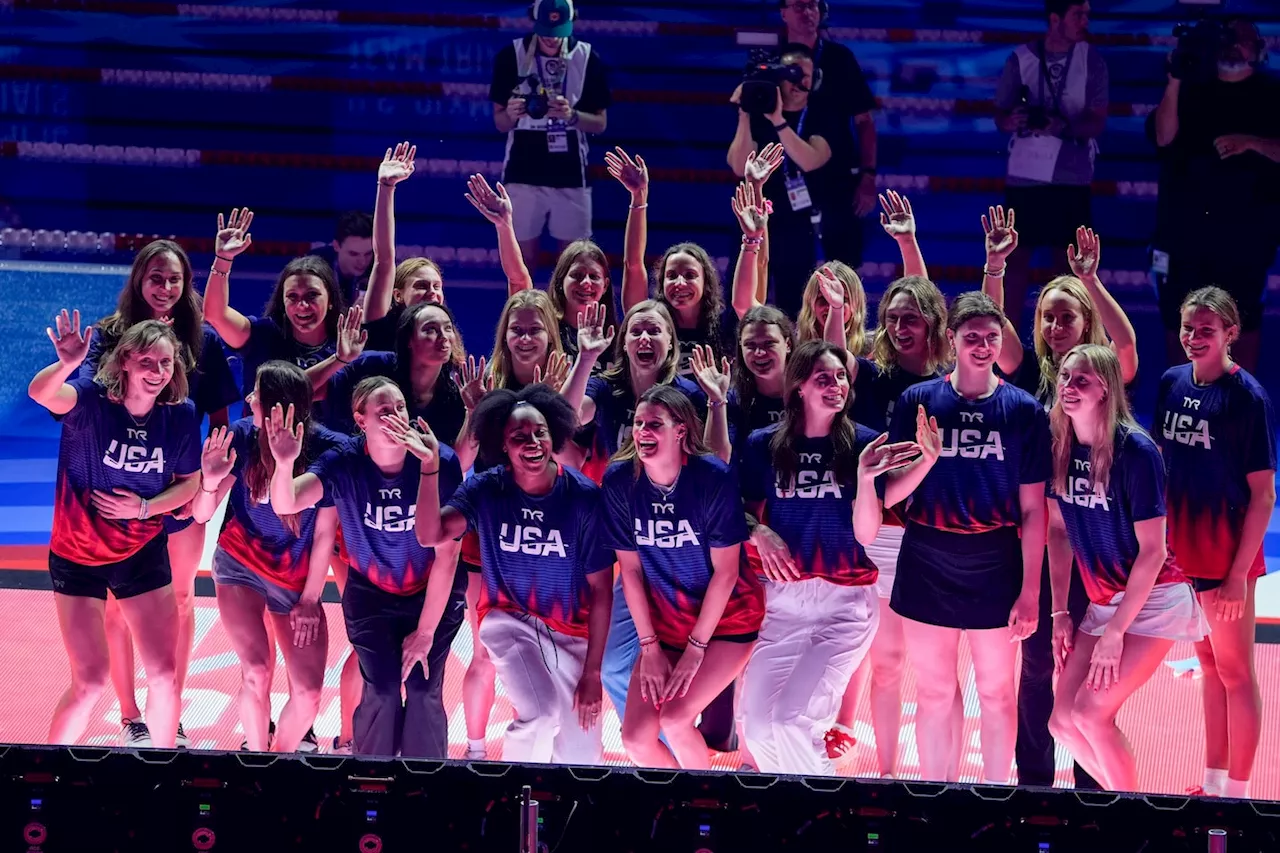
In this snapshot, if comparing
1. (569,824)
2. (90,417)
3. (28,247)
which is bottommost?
(569,824)

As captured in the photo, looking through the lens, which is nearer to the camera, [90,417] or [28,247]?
[90,417]

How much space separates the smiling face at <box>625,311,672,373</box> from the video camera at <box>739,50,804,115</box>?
2.92 metres

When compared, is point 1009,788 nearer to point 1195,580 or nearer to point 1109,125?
point 1195,580

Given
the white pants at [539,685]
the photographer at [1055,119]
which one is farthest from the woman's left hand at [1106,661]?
the photographer at [1055,119]

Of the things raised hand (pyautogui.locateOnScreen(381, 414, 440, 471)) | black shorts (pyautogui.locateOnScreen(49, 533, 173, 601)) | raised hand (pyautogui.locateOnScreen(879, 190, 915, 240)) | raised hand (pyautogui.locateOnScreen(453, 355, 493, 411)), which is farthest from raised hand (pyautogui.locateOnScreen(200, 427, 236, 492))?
raised hand (pyautogui.locateOnScreen(879, 190, 915, 240))

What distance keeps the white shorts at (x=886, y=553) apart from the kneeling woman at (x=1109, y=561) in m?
0.51

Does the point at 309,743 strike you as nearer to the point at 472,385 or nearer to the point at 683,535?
the point at 472,385

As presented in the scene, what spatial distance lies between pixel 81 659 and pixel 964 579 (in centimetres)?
255

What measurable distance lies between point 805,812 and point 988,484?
4.24 feet

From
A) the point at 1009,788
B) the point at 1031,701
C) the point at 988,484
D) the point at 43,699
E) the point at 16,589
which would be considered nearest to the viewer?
the point at 1009,788

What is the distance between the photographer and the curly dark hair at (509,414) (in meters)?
4.81

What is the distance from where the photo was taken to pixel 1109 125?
10.8 meters

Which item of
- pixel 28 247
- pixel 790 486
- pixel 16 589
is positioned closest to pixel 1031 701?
pixel 790 486

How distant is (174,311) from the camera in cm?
537
